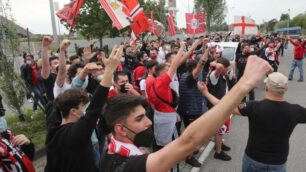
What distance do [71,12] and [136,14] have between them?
6.32 feet

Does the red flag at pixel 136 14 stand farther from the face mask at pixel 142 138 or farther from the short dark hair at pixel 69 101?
the face mask at pixel 142 138

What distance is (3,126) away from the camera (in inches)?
110

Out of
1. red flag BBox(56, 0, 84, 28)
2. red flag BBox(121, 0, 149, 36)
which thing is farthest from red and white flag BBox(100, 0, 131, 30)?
red flag BBox(121, 0, 149, 36)

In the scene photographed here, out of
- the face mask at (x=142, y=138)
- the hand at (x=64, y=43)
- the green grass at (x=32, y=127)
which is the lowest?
the green grass at (x=32, y=127)

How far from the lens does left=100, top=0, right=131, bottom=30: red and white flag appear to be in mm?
6098

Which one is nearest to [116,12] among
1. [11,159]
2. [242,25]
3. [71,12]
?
[71,12]

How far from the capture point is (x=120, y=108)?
193 cm

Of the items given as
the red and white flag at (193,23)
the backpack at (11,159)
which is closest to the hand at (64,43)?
the backpack at (11,159)

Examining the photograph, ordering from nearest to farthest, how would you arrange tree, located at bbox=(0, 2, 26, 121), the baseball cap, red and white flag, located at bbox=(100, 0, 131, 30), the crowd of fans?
the crowd of fans < the baseball cap < red and white flag, located at bbox=(100, 0, 131, 30) < tree, located at bbox=(0, 2, 26, 121)

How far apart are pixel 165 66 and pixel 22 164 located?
2589mm

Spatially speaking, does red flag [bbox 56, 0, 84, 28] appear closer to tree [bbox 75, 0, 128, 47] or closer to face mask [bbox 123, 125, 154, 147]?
face mask [bbox 123, 125, 154, 147]

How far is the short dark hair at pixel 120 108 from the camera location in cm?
193

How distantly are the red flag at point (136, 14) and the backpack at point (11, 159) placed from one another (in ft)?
17.3

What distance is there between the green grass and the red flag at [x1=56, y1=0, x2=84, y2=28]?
2.44 metres
